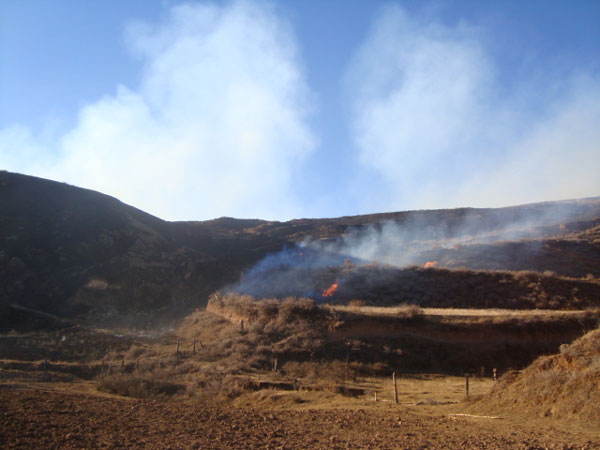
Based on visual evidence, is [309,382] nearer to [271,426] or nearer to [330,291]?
[271,426]

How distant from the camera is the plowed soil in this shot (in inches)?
288

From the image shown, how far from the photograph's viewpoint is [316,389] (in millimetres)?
13883

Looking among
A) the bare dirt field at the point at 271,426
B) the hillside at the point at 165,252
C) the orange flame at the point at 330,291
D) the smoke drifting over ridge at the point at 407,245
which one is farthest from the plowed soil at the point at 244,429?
the smoke drifting over ridge at the point at 407,245

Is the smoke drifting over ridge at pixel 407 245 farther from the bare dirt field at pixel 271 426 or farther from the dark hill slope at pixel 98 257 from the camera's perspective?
the bare dirt field at pixel 271 426

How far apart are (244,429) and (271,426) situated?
63 cm

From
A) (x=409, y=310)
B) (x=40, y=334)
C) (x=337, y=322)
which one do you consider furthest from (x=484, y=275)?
(x=40, y=334)

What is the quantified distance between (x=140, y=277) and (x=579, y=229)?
167ft

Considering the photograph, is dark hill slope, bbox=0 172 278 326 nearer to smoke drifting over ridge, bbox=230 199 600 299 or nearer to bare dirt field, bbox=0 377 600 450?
smoke drifting over ridge, bbox=230 199 600 299

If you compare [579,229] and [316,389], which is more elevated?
[579,229]

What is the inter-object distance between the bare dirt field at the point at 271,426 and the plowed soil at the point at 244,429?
18mm

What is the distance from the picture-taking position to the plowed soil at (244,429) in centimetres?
730

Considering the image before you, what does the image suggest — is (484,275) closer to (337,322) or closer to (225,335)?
(337,322)

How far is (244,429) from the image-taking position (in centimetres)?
861

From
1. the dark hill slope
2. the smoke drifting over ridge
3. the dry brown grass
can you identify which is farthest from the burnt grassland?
the dark hill slope
